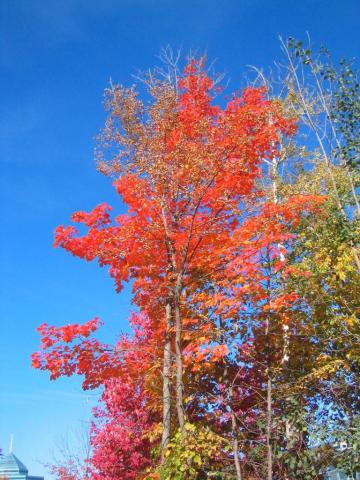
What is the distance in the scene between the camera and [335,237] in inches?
494

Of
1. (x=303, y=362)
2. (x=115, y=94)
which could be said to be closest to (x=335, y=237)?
(x=303, y=362)

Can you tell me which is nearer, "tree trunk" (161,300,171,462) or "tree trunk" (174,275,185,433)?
"tree trunk" (174,275,185,433)

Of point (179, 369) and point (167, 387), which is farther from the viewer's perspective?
point (167, 387)

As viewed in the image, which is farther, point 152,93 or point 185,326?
point 152,93

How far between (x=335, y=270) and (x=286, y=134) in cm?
581

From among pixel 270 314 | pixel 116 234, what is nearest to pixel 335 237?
pixel 270 314

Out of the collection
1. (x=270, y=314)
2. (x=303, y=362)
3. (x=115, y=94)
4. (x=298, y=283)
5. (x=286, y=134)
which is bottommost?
(x=303, y=362)

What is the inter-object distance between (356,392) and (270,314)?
3127 mm

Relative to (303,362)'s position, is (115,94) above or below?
above

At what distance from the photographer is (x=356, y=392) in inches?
477

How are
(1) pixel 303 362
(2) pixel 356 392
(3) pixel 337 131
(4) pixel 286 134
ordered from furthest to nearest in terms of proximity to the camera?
Result: (4) pixel 286 134
(1) pixel 303 362
(2) pixel 356 392
(3) pixel 337 131

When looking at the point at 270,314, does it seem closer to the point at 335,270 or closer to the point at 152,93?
the point at 335,270

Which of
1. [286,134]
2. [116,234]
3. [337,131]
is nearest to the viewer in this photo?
[337,131]

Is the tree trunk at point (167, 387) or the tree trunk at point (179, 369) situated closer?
the tree trunk at point (179, 369)
